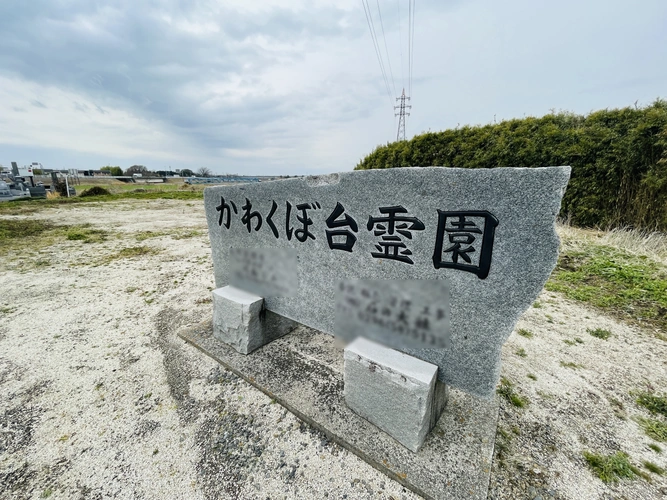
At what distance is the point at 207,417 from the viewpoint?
5.90 ft

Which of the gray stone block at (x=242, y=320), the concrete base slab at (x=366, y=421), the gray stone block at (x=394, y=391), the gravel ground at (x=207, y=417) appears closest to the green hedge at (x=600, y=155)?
the gravel ground at (x=207, y=417)

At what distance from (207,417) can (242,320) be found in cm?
72

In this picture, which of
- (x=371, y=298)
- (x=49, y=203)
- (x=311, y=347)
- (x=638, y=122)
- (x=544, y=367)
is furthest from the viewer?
(x=49, y=203)

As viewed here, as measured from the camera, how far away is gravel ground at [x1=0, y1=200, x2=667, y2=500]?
141 centimetres

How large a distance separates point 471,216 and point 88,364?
3072 millimetres

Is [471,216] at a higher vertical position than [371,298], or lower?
higher

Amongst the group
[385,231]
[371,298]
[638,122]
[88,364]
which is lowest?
[88,364]

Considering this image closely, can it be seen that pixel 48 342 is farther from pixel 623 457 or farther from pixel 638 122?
pixel 638 122

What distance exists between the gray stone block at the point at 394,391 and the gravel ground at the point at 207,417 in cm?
25

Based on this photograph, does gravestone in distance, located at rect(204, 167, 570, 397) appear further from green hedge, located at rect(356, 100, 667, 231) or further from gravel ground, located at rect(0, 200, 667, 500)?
green hedge, located at rect(356, 100, 667, 231)

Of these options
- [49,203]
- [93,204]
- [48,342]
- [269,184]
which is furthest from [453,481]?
[49,203]

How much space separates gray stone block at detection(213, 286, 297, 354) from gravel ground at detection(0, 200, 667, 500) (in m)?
0.27

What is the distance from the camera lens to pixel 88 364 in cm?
230

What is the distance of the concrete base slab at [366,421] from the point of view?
1.38 meters
